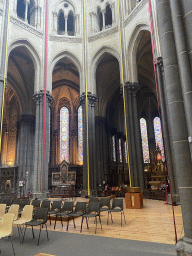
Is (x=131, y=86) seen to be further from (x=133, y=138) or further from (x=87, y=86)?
(x=133, y=138)

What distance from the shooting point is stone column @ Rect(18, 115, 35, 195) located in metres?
18.2

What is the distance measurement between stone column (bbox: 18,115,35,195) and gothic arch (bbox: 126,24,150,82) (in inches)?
398

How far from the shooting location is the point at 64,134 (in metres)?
23.9

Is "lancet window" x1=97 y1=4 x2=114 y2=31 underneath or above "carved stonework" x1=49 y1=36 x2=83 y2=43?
above

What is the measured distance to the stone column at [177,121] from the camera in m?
3.38

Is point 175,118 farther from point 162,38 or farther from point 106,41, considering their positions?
point 106,41

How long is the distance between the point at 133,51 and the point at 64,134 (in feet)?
42.2

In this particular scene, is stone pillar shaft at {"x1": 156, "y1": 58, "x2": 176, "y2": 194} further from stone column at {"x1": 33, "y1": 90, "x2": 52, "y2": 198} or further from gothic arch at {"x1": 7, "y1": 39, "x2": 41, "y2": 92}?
gothic arch at {"x1": 7, "y1": 39, "x2": 41, "y2": 92}

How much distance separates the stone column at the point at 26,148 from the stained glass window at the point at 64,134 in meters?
4.74

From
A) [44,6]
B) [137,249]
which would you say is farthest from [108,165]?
[137,249]

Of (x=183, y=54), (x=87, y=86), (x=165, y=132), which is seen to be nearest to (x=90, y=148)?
(x=87, y=86)

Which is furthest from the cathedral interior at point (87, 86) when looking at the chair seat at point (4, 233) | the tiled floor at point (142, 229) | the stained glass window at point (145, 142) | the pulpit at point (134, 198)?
the chair seat at point (4, 233)

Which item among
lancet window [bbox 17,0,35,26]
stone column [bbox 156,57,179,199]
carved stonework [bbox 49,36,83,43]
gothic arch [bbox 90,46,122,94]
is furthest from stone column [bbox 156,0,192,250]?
lancet window [bbox 17,0,35,26]

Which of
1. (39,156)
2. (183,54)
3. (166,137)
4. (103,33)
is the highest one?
(103,33)
